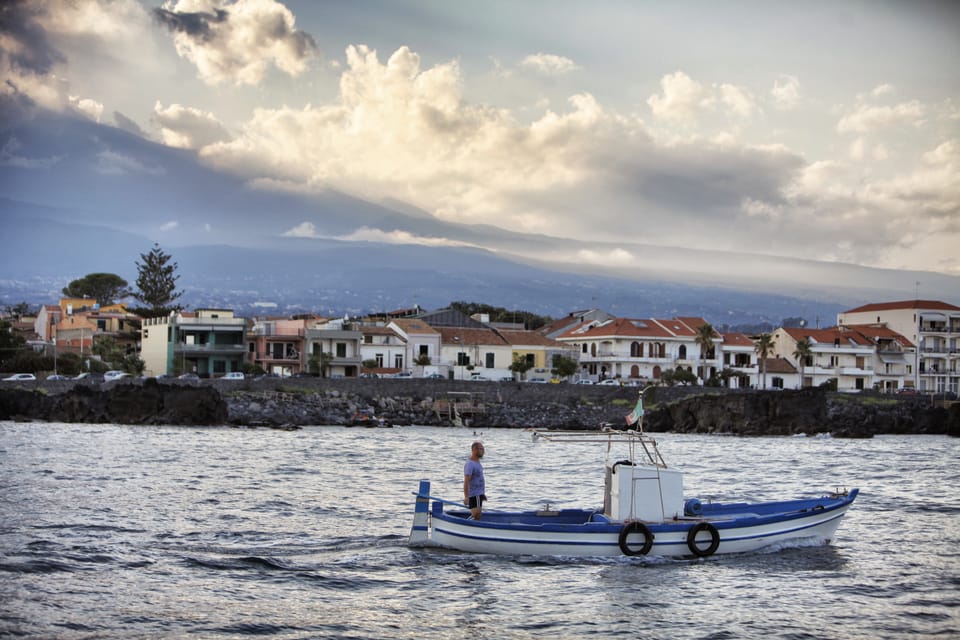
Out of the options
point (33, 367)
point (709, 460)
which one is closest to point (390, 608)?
point (709, 460)

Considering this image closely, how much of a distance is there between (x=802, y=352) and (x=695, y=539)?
8361cm

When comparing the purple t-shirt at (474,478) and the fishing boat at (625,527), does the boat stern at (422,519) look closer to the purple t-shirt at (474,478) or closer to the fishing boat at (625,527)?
the fishing boat at (625,527)

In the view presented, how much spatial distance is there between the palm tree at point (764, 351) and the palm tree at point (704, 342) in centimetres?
458

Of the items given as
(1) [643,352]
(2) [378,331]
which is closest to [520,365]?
(2) [378,331]

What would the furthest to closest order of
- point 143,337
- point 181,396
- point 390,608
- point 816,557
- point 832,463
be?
point 143,337
point 181,396
point 832,463
point 816,557
point 390,608

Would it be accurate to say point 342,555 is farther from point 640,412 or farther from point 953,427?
point 953,427

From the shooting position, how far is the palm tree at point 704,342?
10038cm

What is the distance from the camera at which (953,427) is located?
254 ft

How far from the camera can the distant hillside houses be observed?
296 feet

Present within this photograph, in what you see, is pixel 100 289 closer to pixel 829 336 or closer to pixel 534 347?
pixel 534 347

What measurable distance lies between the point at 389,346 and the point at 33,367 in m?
30.1

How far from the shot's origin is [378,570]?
20.3 m

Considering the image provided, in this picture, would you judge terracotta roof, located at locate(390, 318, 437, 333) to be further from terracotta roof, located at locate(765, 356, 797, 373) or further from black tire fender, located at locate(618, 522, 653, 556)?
black tire fender, located at locate(618, 522, 653, 556)

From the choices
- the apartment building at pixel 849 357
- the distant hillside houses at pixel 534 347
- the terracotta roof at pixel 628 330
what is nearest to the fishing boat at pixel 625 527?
the distant hillside houses at pixel 534 347
